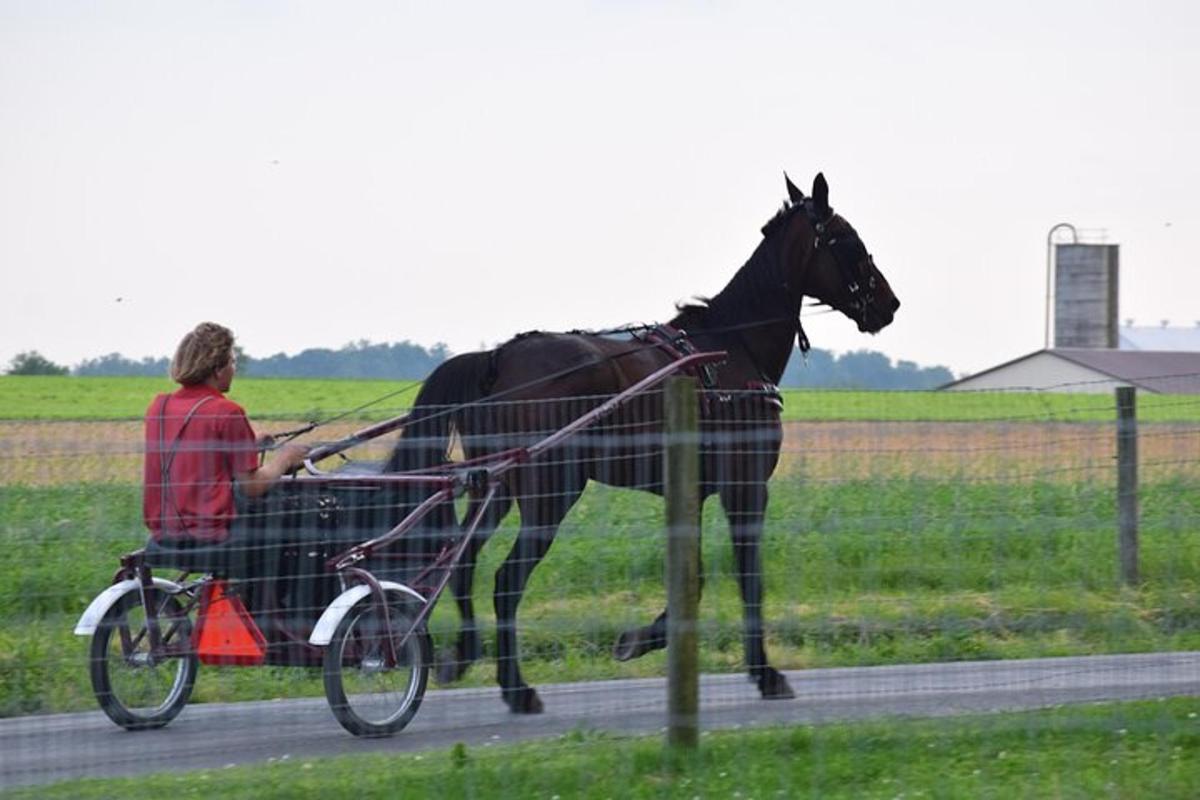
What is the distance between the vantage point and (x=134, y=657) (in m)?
8.13

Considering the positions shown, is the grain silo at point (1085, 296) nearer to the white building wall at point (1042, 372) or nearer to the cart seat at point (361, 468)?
the white building wall at point (1042, 372)

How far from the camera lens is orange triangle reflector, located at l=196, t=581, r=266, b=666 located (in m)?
7.96

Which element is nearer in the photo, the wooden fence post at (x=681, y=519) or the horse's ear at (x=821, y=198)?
the wooden fence post at (x=681, y=519)

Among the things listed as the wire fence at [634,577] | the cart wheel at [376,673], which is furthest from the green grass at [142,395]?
the cart wheel at [376,673]

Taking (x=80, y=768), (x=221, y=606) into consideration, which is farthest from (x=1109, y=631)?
(x=80, y=768)

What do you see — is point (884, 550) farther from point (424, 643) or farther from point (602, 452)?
point (424, 643)

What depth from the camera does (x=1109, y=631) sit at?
33.4 feet

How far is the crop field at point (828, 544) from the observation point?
7312mm

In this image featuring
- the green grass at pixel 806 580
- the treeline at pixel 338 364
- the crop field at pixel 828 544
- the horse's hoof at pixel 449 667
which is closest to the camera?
the crop field at pixel 828 544

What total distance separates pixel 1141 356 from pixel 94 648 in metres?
53.1

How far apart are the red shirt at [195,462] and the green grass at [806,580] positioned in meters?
0.14

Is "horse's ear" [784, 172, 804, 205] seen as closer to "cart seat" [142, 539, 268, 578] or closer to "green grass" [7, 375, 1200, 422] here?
"cart seat" [142, 539, 268, 578]

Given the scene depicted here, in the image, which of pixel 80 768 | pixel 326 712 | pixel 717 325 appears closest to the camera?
pixel 80 768

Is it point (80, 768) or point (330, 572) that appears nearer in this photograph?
point (80, 768)
